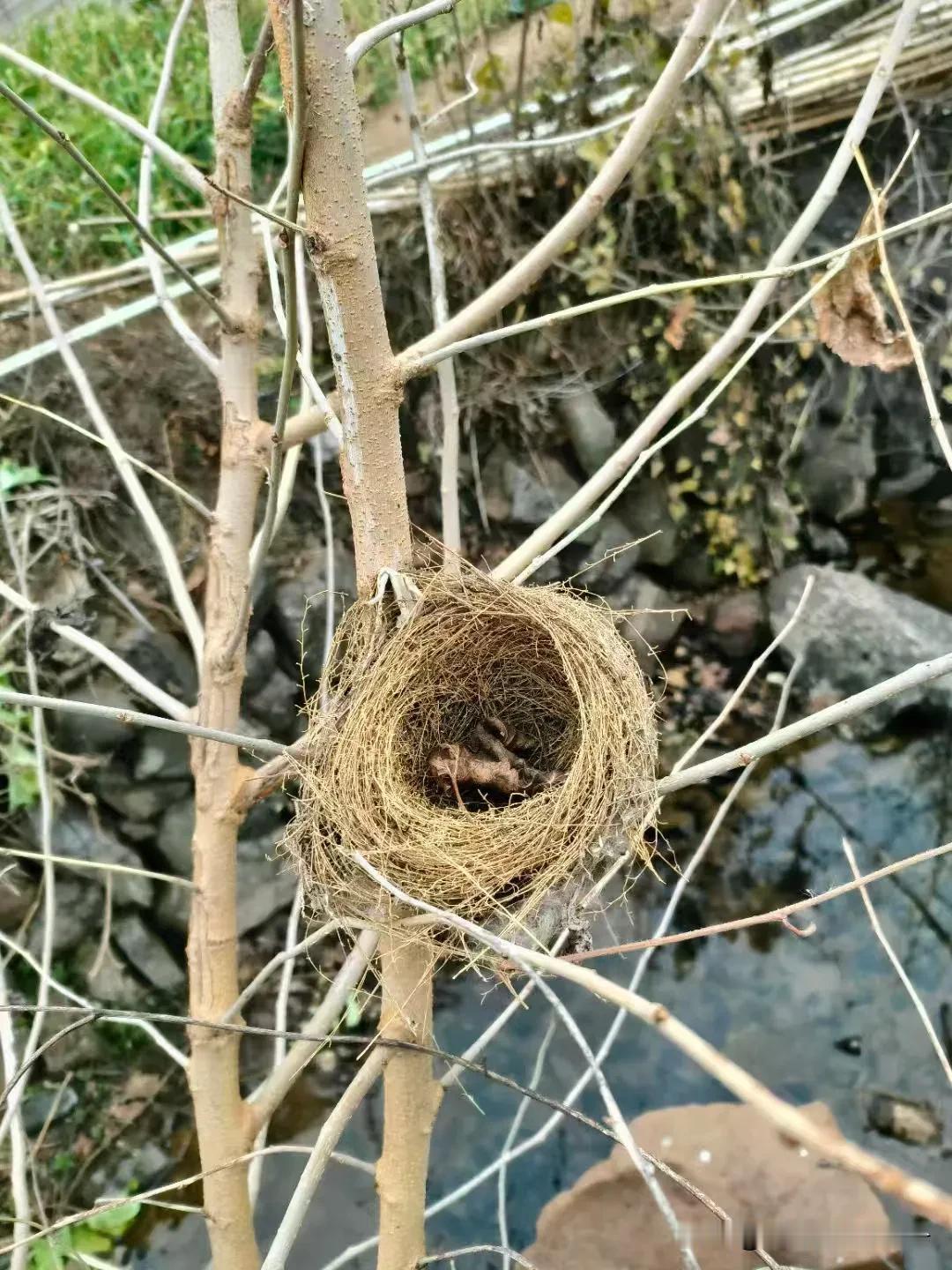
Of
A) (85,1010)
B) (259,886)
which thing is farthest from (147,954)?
(85,1010)

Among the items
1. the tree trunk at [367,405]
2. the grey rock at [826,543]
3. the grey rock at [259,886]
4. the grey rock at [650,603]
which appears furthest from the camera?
the grey rock at [826,543]

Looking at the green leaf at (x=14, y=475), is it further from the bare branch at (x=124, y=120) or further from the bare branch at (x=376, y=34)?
the bare branch at (x=376, y=34)

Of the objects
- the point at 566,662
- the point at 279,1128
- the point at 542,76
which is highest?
the point at 542,76

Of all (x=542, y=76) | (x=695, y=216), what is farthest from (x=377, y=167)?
(x=695, y=216)

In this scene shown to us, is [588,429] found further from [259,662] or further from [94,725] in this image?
[94,725]

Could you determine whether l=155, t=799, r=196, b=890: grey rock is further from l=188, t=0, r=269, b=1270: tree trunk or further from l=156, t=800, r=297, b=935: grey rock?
l=188, t=0, r=269, b=1270: tree trunk

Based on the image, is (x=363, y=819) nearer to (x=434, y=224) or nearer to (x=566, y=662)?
(x=566, y=662)

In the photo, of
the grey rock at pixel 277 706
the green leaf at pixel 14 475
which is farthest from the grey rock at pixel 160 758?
the green leaf at pixel 14 475
